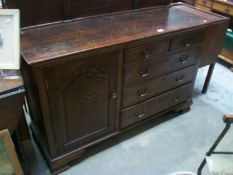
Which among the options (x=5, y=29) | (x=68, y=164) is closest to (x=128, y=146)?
(x=68, y=164)

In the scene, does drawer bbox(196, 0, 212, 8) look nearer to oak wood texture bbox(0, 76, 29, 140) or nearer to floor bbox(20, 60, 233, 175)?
floor bbox(20, 60, 233, 175)

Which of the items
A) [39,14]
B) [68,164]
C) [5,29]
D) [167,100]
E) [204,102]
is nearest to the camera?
[5,29]

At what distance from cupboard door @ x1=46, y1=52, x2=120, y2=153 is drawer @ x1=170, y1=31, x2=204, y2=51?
49 centimetres

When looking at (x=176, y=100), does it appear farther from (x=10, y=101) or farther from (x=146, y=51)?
(x=10, y=101)

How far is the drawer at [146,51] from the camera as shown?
145 centimetres

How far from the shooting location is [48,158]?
1529 mm

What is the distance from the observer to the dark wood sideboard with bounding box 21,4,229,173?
1.26m

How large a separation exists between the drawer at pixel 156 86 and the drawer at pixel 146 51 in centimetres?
21

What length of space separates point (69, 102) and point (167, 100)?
0.89 m

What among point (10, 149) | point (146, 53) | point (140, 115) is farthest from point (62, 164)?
point (146, 53)

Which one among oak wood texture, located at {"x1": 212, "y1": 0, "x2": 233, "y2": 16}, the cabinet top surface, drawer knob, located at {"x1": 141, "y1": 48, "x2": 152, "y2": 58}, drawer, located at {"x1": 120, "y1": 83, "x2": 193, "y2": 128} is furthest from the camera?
oak wood texture, located at {"x1": 212, "y1": 0, "x2": 233, "y2": 16}

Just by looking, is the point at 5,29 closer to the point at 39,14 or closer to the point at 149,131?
the point at 39,14

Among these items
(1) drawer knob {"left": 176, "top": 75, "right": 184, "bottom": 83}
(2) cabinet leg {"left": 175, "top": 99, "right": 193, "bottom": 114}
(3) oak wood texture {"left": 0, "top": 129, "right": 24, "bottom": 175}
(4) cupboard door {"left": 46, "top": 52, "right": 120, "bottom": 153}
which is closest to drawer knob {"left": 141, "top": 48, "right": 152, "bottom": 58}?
(4) cupboard door {"left": 46, "top": 52, "right": 120, "bottom": 153}

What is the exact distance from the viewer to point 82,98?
1.41 metres
